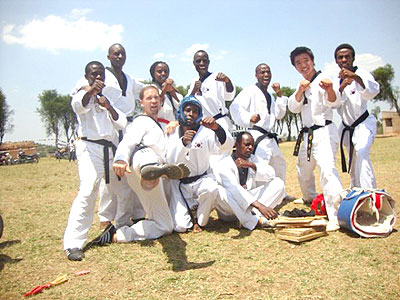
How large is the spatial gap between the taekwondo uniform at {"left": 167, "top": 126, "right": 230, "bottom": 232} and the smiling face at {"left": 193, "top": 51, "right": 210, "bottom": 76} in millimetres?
2022

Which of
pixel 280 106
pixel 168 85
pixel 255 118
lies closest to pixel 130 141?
pixel 168 85

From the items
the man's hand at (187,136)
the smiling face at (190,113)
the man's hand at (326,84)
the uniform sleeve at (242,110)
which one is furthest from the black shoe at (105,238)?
the man's hand at (326,84)

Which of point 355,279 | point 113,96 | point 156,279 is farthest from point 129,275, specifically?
point 113,96

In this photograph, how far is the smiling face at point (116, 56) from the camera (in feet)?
18.0

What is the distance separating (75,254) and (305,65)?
4.23 m

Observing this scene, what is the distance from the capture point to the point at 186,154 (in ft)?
15.0

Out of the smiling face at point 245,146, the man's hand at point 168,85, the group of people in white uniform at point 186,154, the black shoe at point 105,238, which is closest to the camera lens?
the group of people in white uniform at point 186,154

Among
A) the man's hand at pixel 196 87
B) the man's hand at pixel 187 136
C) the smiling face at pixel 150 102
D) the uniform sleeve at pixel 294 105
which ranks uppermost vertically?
the man's hand at pixel 196 87

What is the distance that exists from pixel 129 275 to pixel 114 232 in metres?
1.30

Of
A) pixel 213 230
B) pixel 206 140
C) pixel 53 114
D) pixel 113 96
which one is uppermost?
pixel 53 114

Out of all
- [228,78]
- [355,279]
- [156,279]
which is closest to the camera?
[355,279]

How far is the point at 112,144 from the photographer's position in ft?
15.0

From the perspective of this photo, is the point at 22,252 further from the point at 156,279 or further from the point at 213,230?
the point at 213,230

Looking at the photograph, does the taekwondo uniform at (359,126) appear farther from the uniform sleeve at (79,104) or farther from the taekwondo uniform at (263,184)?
the uniform sleeve at (79,104)
